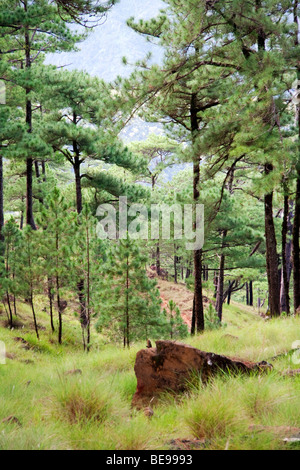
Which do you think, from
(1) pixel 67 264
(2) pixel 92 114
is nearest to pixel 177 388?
(1) pixel 67 264

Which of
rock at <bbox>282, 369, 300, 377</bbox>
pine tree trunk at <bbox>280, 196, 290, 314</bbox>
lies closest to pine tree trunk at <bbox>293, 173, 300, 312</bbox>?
pine tree trunk at <bbox>280, 196, 290, 314</bbox>

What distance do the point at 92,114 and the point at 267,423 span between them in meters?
14.4

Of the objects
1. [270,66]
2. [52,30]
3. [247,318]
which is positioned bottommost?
[247,318]

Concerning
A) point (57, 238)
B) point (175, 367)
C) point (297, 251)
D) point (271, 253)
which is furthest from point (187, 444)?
point (57, 238)

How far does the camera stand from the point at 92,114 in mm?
14914

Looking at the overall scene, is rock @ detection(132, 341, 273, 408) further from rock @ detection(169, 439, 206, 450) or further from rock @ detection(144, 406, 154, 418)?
rock @ detection(169, 439, 206, 450)

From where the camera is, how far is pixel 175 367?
3.83 meters

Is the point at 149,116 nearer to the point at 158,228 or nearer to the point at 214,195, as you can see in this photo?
the point at 214,195

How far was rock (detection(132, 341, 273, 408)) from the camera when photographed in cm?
370

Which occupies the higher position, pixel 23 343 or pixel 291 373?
pixel 291 373

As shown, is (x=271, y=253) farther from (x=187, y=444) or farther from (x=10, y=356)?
(x=187, y=444)

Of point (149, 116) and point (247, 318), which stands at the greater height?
point (149, 116)
